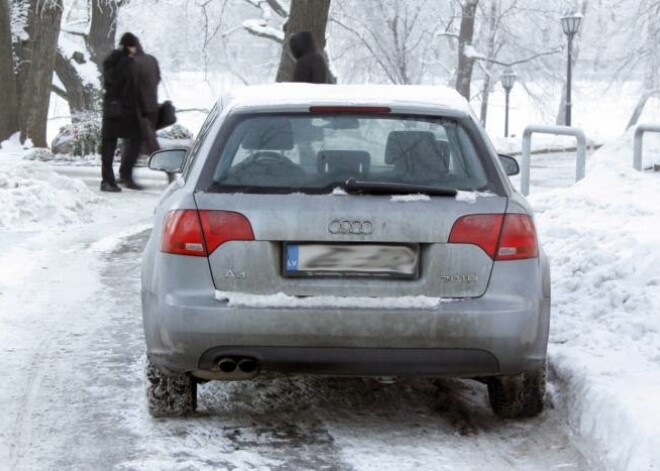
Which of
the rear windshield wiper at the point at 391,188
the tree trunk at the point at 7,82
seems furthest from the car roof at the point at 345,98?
the tree trunk at the point at 7,82

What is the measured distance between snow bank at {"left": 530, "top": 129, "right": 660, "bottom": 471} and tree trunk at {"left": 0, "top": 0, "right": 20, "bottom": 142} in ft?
37.4

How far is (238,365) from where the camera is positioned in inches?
196

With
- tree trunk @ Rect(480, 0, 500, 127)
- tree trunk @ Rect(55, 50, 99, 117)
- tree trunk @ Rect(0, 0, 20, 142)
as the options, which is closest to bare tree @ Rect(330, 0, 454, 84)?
tree trunk @ Rect(480, 0, 500, 127)

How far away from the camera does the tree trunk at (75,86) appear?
24453 mm

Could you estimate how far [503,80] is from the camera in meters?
42.9

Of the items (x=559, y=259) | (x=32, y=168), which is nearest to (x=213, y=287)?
(x=559, y=259)

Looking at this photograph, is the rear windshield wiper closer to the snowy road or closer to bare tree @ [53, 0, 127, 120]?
the snowy road

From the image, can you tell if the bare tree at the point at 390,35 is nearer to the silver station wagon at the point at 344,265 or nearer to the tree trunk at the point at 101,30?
the tree trunk at the point at 101,30

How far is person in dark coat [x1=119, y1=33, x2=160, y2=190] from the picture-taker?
15062 mm

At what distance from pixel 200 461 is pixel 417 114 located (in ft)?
5.75

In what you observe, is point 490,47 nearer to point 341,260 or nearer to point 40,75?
point 40,75

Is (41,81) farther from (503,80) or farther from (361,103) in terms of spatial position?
(503,80)

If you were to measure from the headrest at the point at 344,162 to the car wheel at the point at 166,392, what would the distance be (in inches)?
44.6

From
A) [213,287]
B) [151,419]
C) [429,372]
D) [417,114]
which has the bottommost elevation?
[151,419]
